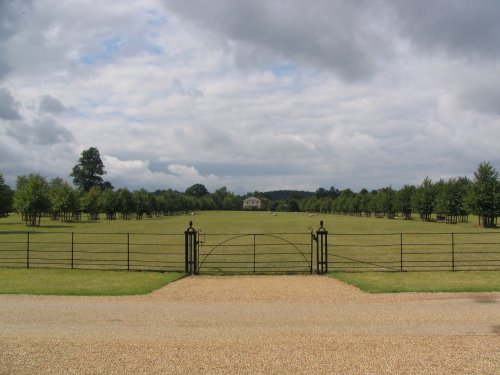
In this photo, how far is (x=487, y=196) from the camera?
65.9 metres

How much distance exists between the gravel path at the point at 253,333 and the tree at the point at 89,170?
128375mm

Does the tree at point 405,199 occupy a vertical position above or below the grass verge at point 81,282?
above

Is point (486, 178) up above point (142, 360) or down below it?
above

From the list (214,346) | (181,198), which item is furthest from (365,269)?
(181,198)

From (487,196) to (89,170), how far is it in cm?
10508

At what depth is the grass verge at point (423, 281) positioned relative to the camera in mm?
14430

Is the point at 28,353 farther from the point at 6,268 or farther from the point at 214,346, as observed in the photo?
the point at 6,268

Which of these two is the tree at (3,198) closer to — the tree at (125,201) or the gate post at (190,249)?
the tree at (125,201)

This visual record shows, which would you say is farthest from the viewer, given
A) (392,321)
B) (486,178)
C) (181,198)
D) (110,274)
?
(181,198)

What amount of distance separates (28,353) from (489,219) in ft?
238

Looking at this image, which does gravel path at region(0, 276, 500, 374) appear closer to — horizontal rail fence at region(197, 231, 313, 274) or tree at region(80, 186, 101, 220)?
horizontal rail fence at region(197, 231, 313, 274)

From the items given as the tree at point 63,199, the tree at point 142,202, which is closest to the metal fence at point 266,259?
the tree at point 63,199

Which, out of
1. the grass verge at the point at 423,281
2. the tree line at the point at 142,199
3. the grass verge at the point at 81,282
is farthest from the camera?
the tree line at the point at 142,199

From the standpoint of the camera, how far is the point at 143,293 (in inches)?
569
